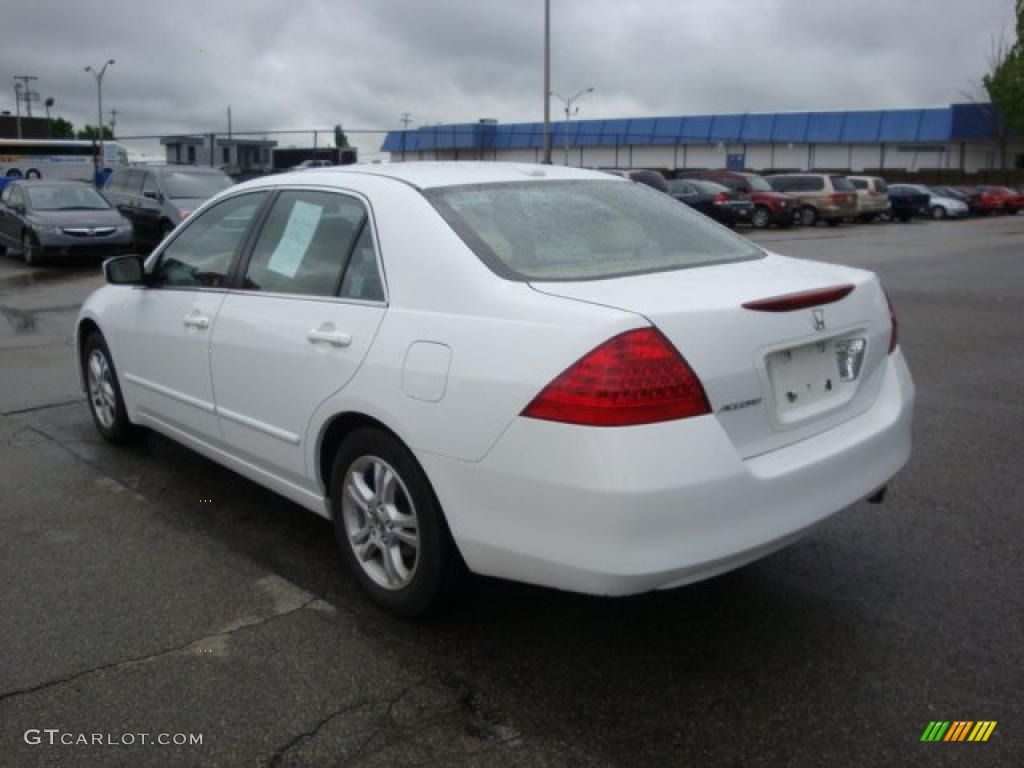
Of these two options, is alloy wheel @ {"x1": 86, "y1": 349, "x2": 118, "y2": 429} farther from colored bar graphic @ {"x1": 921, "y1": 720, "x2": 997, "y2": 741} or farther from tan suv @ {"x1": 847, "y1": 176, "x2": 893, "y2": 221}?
tan suv @ {"x1": 847, "y1": 176, "x2": 893, "y2": 221}

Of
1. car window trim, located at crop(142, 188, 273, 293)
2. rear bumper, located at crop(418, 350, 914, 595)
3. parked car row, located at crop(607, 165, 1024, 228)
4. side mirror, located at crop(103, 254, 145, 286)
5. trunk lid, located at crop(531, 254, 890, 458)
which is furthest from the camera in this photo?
parked car row, located at crop(607, 165, 1024, 228)

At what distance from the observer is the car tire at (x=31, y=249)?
17472 millimetres

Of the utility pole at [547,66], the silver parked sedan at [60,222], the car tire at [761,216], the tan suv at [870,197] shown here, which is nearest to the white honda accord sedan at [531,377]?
the silver parked sedan at [60,222]

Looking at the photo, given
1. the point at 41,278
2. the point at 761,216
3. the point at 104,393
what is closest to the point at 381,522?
the point at 104,393

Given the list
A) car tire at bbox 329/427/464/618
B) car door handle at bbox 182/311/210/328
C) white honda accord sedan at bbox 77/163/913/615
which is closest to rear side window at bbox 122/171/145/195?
car door handle at bbox 182/311/210/328

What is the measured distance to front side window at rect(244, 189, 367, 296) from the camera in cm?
383

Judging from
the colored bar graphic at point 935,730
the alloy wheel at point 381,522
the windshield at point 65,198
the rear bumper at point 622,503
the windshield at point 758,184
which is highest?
the windshield at point 758,184

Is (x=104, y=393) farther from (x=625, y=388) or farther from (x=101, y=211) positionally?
(x=101, y=211)

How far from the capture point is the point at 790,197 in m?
32.9

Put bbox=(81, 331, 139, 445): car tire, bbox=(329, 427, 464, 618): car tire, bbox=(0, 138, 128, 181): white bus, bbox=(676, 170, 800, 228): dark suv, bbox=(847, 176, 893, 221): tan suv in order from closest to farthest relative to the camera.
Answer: bbox=(329, 427, 464, 618): car tire < bbox=(81, 331, 139, 445): car tire < bbox=(676, 170, 800, 228): dark suv < bbox=(847, 176, 893, 221): tan suv < bbox=(0, 138, 128, 181): white bus

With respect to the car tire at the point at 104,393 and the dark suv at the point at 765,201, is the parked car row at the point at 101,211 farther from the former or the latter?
the dark suv at the point at 765,201

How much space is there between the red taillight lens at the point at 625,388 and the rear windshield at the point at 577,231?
52cm

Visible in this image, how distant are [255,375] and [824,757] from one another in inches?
99.3

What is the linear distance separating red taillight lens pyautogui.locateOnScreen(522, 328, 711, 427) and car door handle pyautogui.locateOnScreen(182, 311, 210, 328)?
2087mm
